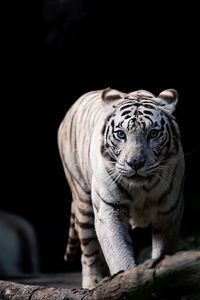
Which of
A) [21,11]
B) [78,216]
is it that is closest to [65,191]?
[21,11]

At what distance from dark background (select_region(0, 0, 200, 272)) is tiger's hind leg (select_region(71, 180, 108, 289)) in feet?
8.63

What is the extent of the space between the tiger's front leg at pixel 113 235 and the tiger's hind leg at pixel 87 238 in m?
0.77

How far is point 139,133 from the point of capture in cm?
471

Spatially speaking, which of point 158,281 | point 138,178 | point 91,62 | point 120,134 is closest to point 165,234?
point 138,178

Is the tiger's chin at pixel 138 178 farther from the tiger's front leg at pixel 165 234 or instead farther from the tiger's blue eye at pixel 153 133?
the tiger's front leg at pixel 165 234

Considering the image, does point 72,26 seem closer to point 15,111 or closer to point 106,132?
point 15,111

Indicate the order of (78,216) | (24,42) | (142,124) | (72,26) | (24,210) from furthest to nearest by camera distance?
(24,210), (24,42), (72,26), (78,216), (142,124)

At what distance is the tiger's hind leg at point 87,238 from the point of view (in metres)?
5.78

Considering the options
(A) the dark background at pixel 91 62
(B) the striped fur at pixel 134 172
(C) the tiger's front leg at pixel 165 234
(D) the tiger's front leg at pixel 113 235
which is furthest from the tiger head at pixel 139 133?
(A) the dark background at pixel 91 62

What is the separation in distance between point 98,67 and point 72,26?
549 millimetres

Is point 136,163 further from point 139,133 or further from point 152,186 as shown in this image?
point 152,186

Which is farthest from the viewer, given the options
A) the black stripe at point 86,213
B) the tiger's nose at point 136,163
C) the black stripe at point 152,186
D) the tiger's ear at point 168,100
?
the black stripe at point 86,213

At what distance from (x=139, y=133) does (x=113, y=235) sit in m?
0.51

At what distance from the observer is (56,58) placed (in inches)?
348
